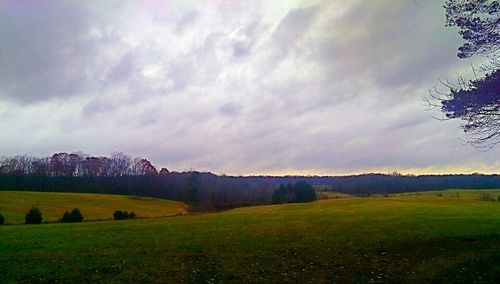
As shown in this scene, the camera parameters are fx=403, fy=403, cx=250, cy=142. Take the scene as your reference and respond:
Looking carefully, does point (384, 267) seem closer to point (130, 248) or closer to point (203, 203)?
point (130, 248)

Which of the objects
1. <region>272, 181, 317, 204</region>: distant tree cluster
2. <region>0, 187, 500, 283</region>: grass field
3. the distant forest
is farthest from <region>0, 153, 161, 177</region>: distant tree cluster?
<region>0, 187, 500, 283</region>: grass field

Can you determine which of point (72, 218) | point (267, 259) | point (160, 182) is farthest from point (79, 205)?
point (267, 259)

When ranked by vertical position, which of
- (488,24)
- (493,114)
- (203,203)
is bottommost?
(203,203)

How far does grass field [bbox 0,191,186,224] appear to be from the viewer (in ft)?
251

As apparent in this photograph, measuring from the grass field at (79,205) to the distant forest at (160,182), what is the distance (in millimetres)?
12208

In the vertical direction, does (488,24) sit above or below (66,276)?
above

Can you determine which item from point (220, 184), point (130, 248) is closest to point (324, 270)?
point (130, 248)

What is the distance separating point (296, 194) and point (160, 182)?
5566 centimetres

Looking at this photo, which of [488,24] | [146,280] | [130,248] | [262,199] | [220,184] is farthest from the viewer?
[220,184]

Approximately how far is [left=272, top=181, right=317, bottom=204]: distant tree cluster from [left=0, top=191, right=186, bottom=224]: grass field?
1035 inches

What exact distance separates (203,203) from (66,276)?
10303cm

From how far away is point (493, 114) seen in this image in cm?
1625

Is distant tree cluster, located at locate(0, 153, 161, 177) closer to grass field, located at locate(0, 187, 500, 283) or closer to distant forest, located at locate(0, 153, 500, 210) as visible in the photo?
distant forest, located at locate(0, 153, 500, 210)

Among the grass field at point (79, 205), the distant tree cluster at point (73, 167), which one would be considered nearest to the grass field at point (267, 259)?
the grass field at point (79, 205)
